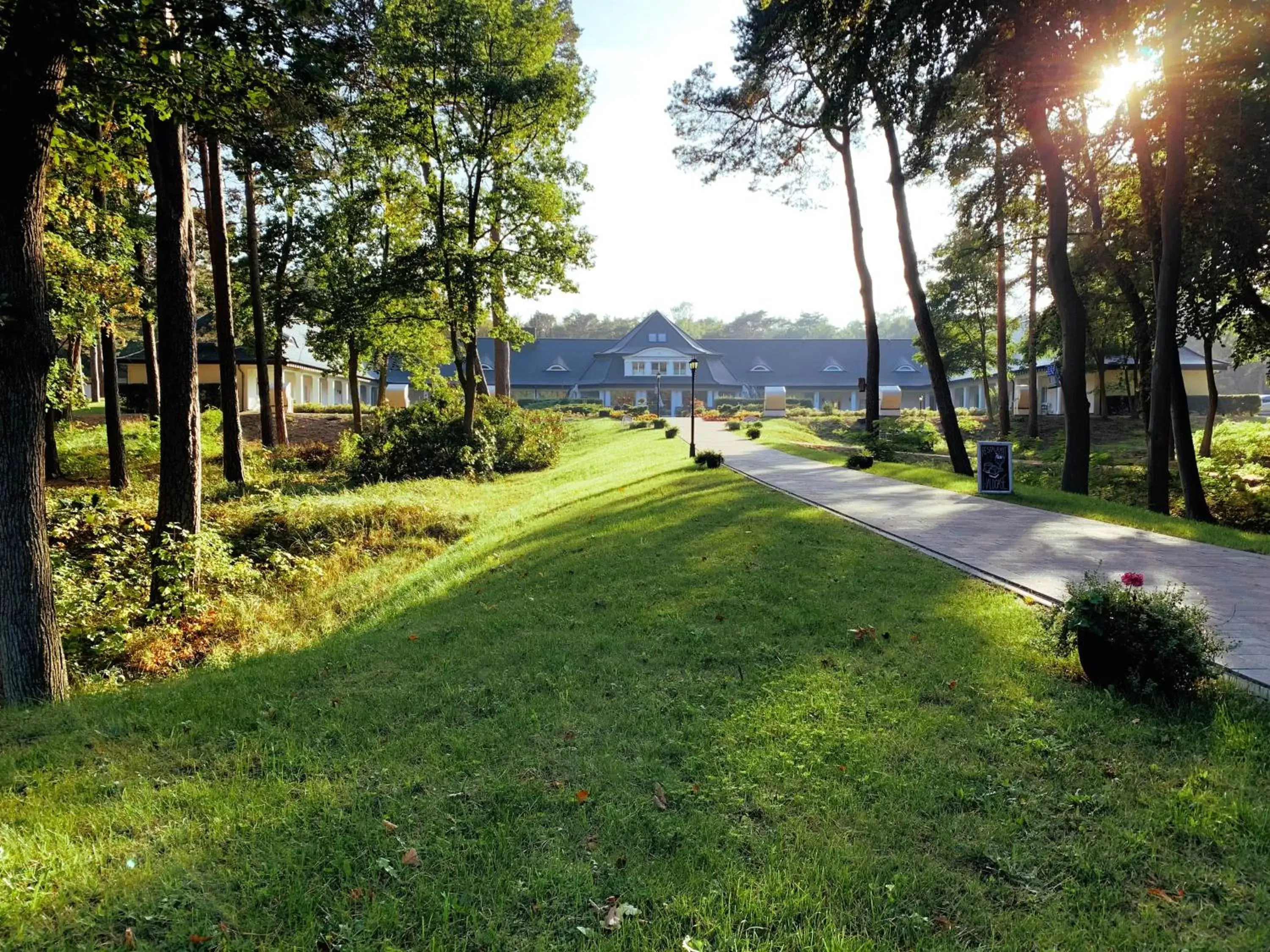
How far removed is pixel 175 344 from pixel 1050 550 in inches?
397

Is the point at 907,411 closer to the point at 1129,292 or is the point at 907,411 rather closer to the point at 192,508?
the point at 1129,292

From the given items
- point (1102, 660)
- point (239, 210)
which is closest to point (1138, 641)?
point (1102, 660)

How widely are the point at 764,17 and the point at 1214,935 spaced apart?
1693 centimetres

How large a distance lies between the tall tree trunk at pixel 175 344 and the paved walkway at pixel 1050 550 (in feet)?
27.3

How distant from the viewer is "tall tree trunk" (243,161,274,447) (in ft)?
58.9

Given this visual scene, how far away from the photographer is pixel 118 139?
6703 millimetres

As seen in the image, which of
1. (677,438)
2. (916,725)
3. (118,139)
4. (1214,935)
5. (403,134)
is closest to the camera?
(1214,935)

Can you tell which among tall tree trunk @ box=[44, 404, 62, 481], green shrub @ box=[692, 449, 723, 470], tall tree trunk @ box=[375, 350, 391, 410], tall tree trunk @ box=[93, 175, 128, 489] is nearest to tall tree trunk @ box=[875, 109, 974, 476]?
green shrub @ box=[692, 449, 723, 470]

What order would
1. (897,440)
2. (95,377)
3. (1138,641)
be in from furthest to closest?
(95,377)
(897,440)
(1138,641)

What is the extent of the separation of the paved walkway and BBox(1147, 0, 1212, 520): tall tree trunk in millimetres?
4045

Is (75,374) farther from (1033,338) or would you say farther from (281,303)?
(1033,338)

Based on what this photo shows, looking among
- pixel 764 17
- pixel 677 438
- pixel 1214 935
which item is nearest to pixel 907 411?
pixel 677 438

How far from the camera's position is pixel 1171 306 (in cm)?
1127

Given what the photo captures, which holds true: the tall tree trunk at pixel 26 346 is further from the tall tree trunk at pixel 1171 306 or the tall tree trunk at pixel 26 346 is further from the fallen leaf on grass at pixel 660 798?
the tall tree trunk at pixel 1171 306
